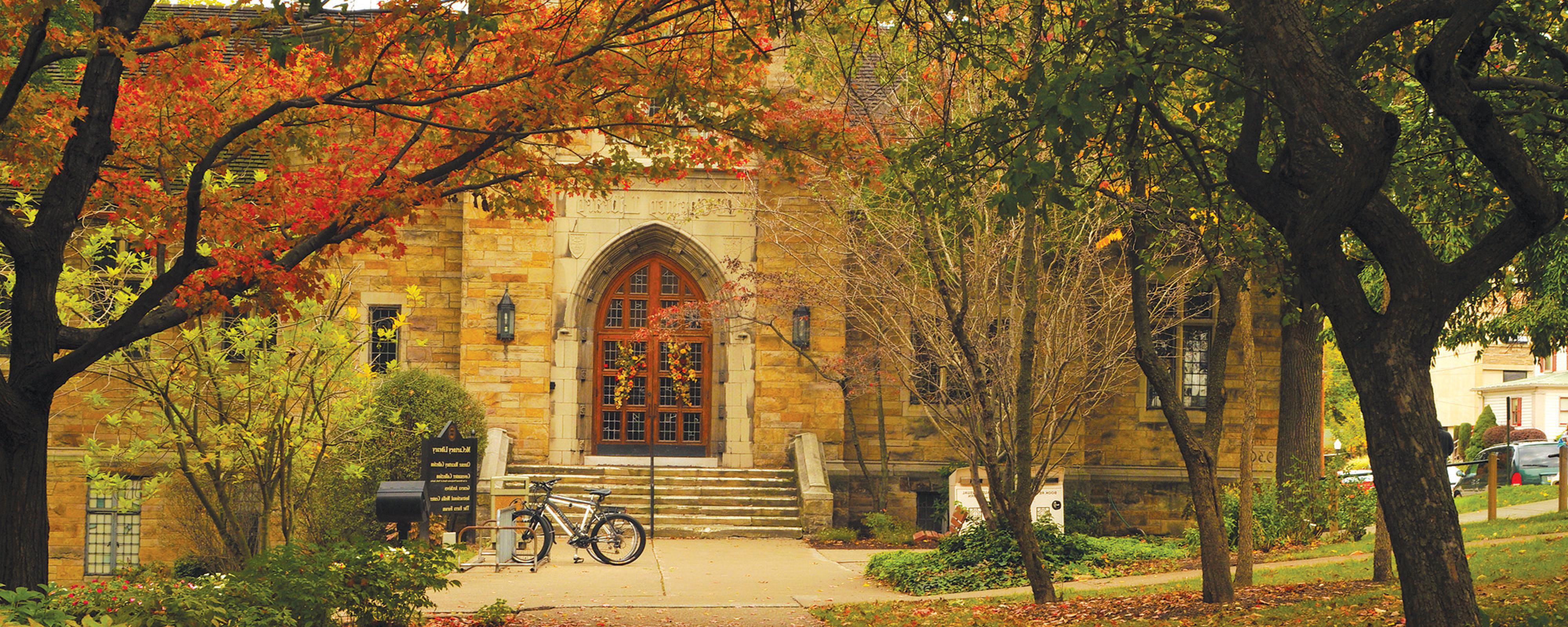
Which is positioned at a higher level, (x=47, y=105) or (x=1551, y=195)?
(x=47, y=105)

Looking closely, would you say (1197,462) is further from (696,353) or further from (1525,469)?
(1525,469)

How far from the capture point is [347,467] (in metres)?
14.8

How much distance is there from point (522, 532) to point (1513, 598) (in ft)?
37.0

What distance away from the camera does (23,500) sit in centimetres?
746

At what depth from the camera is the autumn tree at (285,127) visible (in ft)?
24.5

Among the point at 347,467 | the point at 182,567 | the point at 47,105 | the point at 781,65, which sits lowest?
the point at 182,567

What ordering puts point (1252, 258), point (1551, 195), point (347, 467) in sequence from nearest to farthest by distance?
point (1551, 195) → point (1252, 258) → point (347, 467)

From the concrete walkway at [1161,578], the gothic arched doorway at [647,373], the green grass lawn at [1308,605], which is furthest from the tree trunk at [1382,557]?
the gothic arched doorway at [647,373]

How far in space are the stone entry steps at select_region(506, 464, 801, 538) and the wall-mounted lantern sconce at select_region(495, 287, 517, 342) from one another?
A: 1.99 metres

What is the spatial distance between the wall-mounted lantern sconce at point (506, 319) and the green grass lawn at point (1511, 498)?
15.7 metres

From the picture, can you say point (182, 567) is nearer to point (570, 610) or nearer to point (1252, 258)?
point (570, 610)

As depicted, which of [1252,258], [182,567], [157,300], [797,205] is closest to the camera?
[157,300]

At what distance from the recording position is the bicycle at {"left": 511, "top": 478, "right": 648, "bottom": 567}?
14.9 metres

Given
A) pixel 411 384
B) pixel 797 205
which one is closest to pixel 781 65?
pixel 797 205
